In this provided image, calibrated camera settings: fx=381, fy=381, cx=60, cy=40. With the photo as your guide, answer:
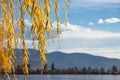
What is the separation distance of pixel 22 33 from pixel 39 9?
52cm

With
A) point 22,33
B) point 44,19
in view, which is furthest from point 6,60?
point 44,19

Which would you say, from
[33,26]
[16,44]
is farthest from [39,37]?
[16,44]

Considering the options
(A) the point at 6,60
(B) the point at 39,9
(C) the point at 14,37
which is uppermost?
(B) the point at 39,9

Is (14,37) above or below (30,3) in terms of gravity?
below

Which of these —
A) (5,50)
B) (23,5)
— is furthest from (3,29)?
(23,5)

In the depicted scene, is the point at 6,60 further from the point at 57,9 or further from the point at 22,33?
the point at 57,9

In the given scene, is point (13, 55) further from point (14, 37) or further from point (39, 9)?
point (39, 9)

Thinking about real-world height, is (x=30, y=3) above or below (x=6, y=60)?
above

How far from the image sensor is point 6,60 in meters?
6.60

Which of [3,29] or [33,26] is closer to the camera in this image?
A: [33,26]

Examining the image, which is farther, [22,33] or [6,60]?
[6,60]

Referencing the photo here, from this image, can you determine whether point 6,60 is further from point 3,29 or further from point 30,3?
point 30,3

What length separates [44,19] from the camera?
5.95 metres

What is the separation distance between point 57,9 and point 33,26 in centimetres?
55
